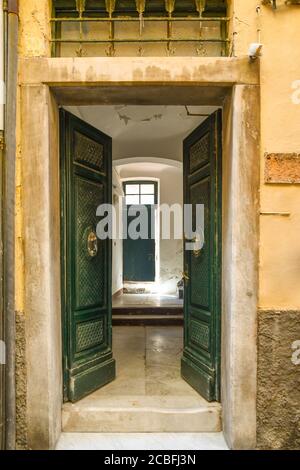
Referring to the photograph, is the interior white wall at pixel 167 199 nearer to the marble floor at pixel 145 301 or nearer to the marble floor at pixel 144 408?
the marble floor at pixel 145 301

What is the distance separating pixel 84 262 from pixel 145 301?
3.95 metres

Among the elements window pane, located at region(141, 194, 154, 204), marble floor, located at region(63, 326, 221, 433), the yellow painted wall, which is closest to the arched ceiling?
the yellow painted wall

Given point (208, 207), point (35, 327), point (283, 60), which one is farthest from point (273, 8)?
point (35, 327)

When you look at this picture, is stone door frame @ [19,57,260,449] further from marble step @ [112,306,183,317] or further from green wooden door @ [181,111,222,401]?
marble step @ [112,306,183,317]

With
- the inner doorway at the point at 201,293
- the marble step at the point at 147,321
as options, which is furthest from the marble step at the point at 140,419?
the marble step at the point at 147,321

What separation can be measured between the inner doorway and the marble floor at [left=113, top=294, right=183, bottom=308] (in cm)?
287

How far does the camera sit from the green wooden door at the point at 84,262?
2.81 meters

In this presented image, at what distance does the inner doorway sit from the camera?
9.32ft

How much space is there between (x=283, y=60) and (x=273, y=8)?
42 centimetres

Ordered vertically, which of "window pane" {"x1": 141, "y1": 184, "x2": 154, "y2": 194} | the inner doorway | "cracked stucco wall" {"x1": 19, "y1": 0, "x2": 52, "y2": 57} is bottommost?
the inner doorway

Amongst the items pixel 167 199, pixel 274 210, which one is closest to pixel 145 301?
pixel 167 199

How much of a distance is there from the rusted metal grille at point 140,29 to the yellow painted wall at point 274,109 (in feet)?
0.56

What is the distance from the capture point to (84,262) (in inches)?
119
